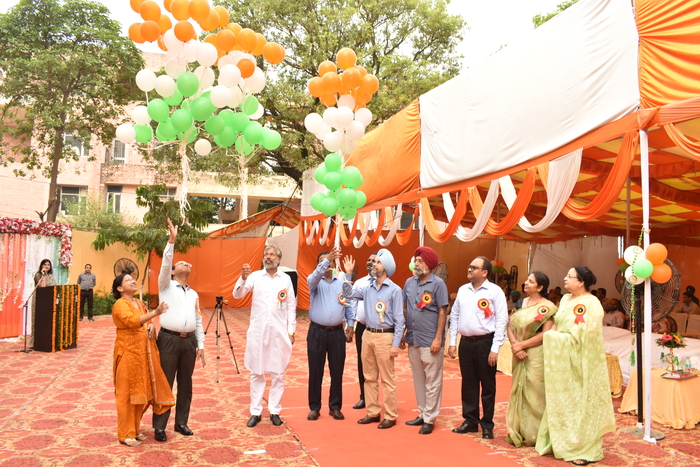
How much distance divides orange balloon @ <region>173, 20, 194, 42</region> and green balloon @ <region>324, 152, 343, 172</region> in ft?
6.80

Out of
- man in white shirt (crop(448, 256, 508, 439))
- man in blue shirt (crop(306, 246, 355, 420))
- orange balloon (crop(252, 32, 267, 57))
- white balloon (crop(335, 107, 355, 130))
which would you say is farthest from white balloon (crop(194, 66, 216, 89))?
man in white shirt (crop(448, 256, 508, 439))

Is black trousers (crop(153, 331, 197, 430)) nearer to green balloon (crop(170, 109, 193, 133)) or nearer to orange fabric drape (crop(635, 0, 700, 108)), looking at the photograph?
green balloon (crop(170, 109, 193, 133))

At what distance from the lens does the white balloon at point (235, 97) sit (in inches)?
217

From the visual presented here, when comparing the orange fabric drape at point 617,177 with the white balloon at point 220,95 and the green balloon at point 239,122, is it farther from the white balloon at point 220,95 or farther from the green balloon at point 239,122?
the white balloon at point 220,95

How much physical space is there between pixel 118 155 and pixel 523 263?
62.1ft

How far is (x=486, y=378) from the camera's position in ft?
15.0

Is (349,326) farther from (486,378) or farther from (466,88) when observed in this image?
(466,88)

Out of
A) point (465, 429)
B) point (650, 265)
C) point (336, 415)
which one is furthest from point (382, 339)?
point (650, 265)

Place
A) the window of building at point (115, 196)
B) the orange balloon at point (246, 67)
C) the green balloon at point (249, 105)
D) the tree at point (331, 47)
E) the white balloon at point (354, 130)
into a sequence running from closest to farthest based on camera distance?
the orange balloon at point (246, 67) → the green balloon at point (249, 105) → the white balloon at point (354, 130) → the tree at point (331, 47) → the window of building at point (115, 196)

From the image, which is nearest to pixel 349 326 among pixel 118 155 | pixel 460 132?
pixel 460 132

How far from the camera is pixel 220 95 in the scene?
5145mm

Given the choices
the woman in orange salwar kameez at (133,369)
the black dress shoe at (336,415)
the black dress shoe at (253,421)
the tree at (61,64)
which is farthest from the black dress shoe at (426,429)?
the tree at (61,64)

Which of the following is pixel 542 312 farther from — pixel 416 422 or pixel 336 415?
pixel 336 415

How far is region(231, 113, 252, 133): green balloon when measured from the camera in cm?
552
